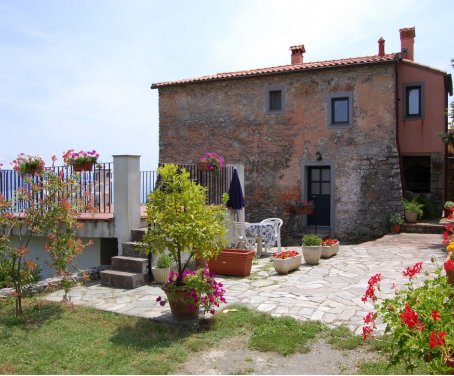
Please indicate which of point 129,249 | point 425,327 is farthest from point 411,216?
point 425,327

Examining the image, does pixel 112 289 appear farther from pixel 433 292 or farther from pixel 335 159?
pixel 335 159

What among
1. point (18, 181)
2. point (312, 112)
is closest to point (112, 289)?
point (18, 181)

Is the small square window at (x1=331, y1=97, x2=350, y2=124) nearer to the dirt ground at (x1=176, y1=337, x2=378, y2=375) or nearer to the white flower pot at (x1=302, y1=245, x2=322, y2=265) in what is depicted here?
the white flower pot at (x1=302, y1=245, x2=322, y2=265)

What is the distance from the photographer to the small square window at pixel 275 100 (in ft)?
54.3

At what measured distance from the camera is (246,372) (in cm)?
441

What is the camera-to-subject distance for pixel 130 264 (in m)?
8.50

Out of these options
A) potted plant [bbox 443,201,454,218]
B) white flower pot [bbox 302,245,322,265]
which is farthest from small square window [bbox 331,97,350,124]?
white flower pot [bbox 302,245,322,265]

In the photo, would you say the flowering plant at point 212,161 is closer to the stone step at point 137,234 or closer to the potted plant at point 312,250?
the stone step at point 137,234

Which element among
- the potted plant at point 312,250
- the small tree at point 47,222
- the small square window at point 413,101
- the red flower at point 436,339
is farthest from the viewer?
the small square window at point 413,101

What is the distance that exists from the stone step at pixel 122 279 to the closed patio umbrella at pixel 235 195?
2.99 meters

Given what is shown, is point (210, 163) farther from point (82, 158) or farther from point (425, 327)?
point (425, 327)

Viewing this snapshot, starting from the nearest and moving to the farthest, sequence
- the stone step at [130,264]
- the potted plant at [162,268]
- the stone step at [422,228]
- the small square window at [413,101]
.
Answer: the potted plant at [162,268], the stone step at [130,264], the stone step at [422,228], the small square window at [413,101]

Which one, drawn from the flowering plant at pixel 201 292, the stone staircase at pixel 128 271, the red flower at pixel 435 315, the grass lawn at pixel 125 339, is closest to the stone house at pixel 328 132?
the stone staircase at pixel 128 271

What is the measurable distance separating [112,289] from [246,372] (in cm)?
436
